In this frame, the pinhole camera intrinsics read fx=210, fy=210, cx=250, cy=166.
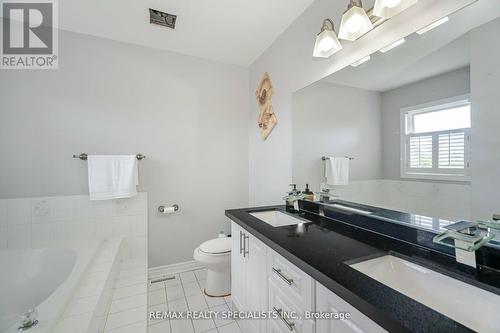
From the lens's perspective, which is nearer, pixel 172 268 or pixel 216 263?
pixel 216 263

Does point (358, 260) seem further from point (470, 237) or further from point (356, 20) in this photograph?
point (356, 20)

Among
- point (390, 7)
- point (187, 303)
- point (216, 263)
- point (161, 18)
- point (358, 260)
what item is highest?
point (161, 18)

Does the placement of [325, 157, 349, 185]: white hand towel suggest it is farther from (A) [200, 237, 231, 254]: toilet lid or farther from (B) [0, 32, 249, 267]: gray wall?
(B) [0, 32, 249, 267]: gray wall

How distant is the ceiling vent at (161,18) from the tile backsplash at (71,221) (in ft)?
5.40

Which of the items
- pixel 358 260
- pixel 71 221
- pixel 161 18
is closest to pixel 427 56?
pixel 358 260

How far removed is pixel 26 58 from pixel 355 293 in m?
2.97

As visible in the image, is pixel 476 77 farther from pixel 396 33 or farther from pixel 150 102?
pixel 150 102

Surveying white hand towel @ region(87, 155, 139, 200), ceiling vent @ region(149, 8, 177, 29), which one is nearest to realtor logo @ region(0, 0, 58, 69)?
ceiling vent @ region(149, 8, 177, 29)

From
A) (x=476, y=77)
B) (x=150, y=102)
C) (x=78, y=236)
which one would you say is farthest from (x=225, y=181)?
(x=476, y=77)

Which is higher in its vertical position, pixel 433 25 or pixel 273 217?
pixel 433 25

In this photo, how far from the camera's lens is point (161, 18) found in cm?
183

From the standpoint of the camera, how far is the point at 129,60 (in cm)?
220

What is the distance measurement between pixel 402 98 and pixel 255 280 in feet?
4.43

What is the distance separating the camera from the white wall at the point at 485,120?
0.81m
